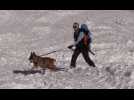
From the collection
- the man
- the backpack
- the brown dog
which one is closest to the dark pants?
the man

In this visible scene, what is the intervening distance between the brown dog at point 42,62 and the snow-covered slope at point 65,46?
7 cm

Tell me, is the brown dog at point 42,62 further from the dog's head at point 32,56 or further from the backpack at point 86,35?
the backpack at point 86,35

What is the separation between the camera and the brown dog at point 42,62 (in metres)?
16.0

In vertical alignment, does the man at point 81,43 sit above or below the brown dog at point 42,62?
above

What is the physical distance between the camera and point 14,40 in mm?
16188

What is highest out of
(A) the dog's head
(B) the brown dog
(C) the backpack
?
(C) the backpack

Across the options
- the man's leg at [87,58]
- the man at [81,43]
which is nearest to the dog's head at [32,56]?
the man at [81,43]

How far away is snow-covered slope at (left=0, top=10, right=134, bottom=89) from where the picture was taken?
51.9 ft

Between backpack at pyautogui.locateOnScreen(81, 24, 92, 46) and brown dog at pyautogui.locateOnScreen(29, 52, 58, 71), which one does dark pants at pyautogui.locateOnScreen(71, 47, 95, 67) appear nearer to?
backpack at pyautogui.locateOnScreen(81, 24, 92, 46)

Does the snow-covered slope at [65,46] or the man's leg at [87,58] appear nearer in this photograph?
the snow-covered slope at [65,46]

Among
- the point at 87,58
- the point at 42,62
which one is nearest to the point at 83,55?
the point at 87,58

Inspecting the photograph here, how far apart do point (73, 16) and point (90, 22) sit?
291 millimetres

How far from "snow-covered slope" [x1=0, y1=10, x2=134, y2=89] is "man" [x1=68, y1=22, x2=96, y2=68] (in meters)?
0.07

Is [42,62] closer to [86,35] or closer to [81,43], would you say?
[81,43]
